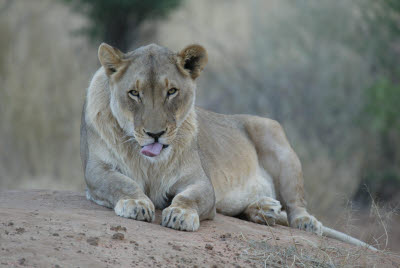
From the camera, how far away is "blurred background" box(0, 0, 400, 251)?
9.16 meters

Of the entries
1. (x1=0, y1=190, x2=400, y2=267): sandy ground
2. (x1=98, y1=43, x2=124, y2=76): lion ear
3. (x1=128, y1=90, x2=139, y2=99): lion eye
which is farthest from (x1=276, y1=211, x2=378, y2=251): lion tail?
(x1=98, y1=43, x2=124, y2=76): lion ear

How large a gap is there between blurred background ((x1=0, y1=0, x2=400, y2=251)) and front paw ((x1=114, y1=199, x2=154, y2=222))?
449cm

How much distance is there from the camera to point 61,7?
14289 mm

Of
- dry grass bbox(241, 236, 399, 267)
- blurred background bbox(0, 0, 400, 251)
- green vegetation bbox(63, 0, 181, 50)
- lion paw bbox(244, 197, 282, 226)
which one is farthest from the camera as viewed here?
green vegetation bbox(63, 0, 181, 50)

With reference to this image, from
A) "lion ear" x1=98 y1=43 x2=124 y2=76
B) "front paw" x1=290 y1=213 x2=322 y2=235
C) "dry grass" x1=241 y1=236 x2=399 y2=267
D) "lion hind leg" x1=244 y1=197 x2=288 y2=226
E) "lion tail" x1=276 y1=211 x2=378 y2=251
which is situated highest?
"lion ear" x1=98 y1=43 x2=124 y2=76

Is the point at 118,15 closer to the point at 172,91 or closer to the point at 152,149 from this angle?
the point at 172,91

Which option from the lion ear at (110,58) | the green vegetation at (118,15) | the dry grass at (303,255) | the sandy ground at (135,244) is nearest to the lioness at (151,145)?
the lion ear at (110,58)

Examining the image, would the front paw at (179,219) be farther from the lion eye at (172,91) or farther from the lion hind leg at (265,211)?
the lion hind leg at (265,211)

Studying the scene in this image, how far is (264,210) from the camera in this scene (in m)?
5.72

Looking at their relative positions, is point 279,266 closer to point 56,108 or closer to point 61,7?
point 56,108

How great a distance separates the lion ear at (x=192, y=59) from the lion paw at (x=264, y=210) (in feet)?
4.59

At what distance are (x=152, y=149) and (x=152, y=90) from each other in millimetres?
424

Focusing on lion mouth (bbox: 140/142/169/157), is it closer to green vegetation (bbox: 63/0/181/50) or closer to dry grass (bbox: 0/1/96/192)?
dry grass (bbox: 0/1/96/192)

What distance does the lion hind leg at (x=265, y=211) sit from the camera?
18.4 ft
